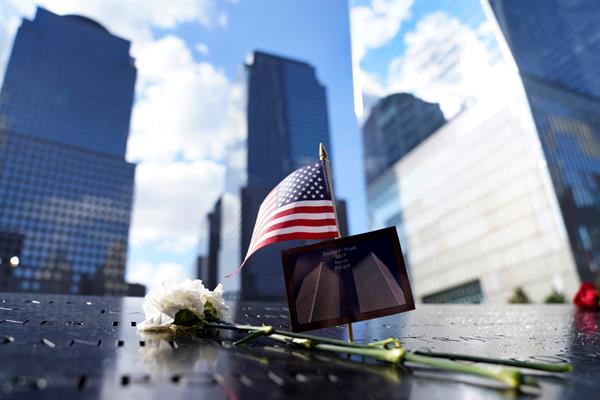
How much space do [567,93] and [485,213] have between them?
97.1 feet

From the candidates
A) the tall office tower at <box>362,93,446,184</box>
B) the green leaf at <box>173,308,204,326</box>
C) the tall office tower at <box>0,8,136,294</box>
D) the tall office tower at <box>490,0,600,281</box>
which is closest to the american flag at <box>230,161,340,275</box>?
the green leaf at <box>173,308,204,326</box>

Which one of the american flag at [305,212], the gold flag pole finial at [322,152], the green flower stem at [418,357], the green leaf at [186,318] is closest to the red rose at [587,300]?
the green flower stem at [418,357]

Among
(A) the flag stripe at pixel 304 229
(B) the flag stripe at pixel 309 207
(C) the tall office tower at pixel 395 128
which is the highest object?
(C) the tall office tower at pixel 395 128

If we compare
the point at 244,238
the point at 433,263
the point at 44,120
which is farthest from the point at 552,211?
the point at 44,120

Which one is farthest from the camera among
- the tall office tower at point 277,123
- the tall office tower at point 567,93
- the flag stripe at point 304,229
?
the tall office tower at point 277,123

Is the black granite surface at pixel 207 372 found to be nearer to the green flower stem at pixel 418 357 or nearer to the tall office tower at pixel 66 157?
the green flower stem at pixel 418 357

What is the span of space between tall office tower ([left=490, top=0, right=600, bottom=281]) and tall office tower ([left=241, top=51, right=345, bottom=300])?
5332cm

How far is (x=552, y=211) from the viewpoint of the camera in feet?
174

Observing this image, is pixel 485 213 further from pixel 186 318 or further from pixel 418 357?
pixel 418 357

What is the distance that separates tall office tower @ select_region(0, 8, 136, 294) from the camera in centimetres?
8788

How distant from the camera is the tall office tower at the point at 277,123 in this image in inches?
4294

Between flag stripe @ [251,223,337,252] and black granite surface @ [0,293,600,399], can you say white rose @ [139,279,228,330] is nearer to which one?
black granite surface @ [0,293,600,399]

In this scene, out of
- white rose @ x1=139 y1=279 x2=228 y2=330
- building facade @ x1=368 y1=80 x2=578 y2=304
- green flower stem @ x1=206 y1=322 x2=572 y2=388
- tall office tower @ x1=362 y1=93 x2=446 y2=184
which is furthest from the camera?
tall office tower @ x1=362 y1=93 x2=446 y2=184

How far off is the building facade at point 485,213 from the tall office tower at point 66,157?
67.3 meters
